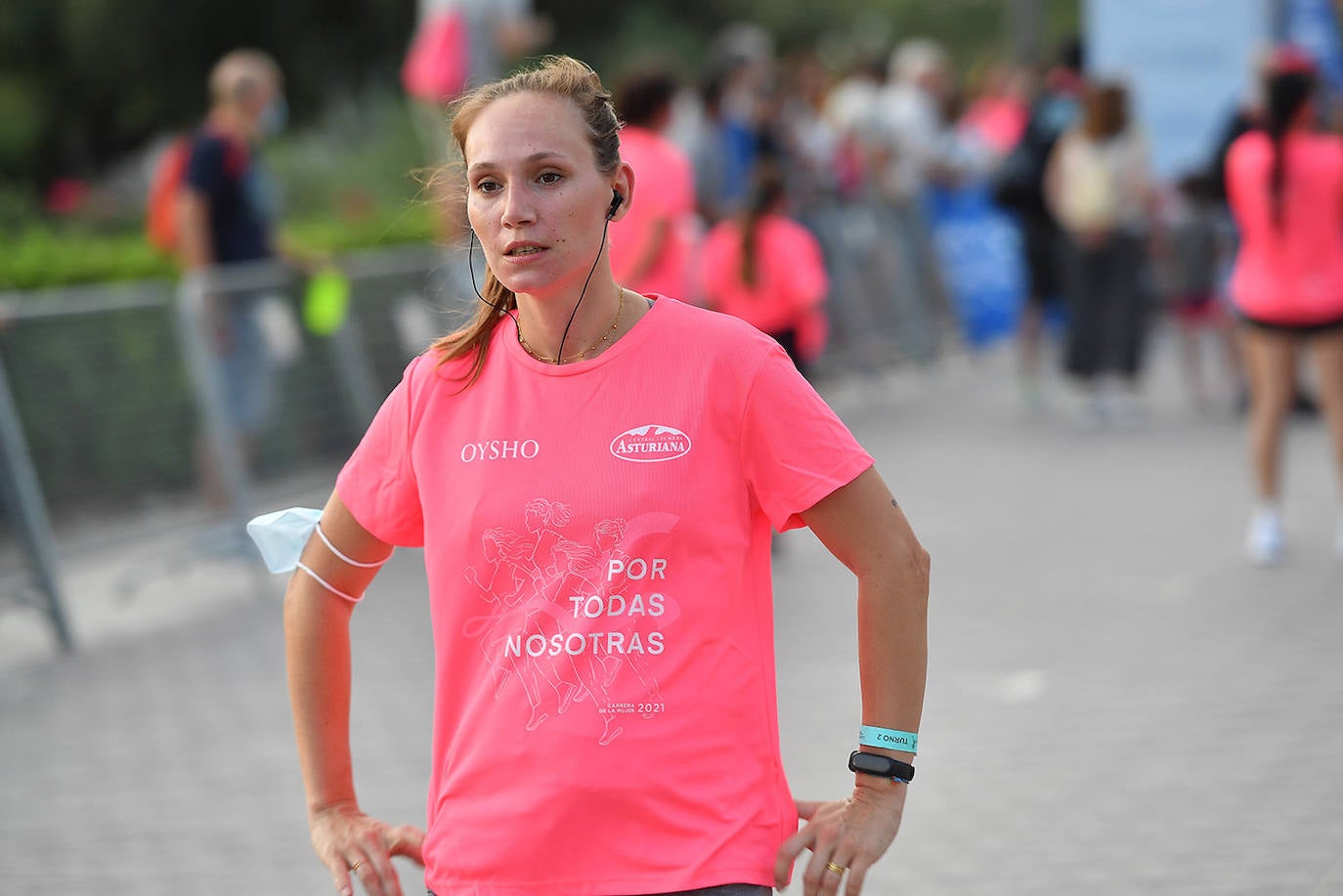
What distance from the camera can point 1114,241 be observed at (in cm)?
1188

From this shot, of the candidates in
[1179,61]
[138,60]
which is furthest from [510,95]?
[138,60]

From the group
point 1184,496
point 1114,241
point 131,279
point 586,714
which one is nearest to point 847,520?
point 586,714

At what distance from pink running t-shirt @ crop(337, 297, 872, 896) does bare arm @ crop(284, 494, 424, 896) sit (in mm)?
186

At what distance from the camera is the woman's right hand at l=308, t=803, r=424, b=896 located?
8.35 feet

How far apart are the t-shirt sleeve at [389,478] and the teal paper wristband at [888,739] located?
0.69 meters

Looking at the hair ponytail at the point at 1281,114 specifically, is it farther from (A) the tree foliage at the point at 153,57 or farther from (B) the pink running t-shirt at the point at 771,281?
(A) the tree foliage at the point at 153,57

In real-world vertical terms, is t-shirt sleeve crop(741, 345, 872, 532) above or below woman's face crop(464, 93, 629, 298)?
below

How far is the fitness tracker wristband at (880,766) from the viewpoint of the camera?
246cm

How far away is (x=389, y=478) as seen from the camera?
259cm

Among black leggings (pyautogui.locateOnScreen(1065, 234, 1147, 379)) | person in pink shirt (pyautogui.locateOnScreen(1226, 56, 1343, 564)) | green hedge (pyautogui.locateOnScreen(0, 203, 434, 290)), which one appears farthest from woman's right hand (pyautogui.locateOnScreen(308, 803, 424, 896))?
black leggings (pyautogui.locateOnScreen(1065, 234, 1147, 379))

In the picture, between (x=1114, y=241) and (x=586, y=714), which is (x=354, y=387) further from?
(x=586, y=714)

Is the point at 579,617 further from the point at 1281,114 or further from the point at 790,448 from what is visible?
the point at 1281,114

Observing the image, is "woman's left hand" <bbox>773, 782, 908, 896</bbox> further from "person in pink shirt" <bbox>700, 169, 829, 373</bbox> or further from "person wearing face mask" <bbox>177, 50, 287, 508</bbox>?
"person wearing face mask" <bbox>177, 50, 287, 508</bbox>

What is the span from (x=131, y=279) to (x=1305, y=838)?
7.68 m
